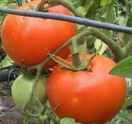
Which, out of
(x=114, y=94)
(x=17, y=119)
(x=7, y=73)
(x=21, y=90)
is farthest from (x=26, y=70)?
(x=17, y=119)

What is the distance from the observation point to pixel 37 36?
74cm

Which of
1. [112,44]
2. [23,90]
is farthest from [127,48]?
[23,90]

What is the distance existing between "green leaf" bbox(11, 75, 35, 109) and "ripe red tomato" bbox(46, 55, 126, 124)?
0.03m

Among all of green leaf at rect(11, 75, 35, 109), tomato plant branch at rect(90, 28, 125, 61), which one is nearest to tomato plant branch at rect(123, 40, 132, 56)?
tomato plant branch at rect(90, 28, 125, 61)

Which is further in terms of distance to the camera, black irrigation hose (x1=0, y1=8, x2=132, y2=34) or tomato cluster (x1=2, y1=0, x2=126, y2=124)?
tomato cluster (x1=2, y1=0, x2=126, y2=124)

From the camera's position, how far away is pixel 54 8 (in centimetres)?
75

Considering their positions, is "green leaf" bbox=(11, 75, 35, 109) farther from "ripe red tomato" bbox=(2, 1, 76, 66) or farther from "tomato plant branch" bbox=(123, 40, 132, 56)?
"tomato plant branch" bbox=(123, 40, 132, 56)

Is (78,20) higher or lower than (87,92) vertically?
higher

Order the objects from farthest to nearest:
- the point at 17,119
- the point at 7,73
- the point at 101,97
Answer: the point at 17,119 < the point at 7,73 < the point at 101,97

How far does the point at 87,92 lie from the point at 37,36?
0.34 ft

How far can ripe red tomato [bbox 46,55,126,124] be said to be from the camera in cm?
73

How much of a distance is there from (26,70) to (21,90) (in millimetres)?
31

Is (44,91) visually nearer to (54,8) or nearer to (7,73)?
(54,8)

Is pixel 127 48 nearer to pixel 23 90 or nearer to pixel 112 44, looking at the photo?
pixel 112 44
